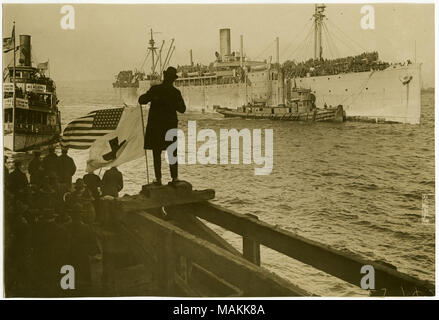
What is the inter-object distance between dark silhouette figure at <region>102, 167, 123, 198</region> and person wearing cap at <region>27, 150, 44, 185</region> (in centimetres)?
60

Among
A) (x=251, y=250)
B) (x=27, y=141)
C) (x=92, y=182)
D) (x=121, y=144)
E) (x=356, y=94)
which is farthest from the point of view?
(x=356, y=94)

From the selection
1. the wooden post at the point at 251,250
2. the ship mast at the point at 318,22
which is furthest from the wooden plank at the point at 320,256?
the ship mast at the point at 318,22

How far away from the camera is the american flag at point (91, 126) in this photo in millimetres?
4199

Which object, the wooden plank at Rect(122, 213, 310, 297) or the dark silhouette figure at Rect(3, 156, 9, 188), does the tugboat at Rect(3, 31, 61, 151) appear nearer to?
the dark silhouette figure at Rect(3, 156, 9, 188)

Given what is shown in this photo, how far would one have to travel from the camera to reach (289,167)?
430 cm

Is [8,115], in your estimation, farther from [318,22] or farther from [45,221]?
[318,22]

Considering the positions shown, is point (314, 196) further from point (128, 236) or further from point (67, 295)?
point (67, 295)

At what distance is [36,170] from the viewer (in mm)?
4309

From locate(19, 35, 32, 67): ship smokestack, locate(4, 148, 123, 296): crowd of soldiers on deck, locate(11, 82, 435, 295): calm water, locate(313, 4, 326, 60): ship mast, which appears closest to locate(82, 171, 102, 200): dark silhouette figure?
locate(4, 148, 123, 296): crowd of soldiers on deck

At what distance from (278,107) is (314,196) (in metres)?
0.98

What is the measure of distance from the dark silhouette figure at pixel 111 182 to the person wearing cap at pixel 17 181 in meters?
0.74

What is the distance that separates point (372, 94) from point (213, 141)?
65.9 inches

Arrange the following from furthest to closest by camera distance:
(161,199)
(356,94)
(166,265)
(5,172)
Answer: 1. (356,94)
2. (5,172)
3. (161,199)
4. (166,265)

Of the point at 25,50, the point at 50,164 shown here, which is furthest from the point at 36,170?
the point at 25,50
